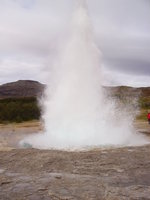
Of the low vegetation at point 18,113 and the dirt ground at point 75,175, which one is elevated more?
the low vegetation at point 18,113

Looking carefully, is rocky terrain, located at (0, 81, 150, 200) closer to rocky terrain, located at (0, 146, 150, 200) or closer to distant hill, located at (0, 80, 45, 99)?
rocky terrain, located at (0, 146, 150, 200)

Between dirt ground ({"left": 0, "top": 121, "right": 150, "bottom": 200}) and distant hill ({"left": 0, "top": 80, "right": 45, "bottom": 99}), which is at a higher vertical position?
distant hill ({"left": 0, "top": 80, "right": 45, "bottom": 99})

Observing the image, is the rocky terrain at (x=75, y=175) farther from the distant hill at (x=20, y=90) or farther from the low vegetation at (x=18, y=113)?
the distant hill at (x=20, y=90)

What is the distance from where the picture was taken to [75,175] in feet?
28.1

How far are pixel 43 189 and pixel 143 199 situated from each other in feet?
7.04

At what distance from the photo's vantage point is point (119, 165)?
9.62 metres

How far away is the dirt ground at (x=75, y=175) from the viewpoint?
699 centimetres

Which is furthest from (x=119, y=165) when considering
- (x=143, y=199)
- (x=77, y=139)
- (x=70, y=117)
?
(x=70, y=117)

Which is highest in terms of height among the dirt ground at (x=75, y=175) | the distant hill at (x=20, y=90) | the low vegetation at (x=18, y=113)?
the distant hill at (x=20, y=90)

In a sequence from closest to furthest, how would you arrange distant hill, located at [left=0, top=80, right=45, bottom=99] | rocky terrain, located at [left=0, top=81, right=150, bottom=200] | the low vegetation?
rocky terrain, located at [left=0, top=81, right=150, bottom=200]
the low vegetation
distant hill, located at [left=0, top=80, right=45, bottom=99]

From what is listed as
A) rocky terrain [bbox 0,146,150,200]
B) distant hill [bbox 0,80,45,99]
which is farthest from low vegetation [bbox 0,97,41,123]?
distant hill [bbox 0,80,45,99]

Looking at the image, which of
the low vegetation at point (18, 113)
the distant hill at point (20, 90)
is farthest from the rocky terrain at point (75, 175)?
the distant hill at point (20, 90)

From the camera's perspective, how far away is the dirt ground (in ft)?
22.9

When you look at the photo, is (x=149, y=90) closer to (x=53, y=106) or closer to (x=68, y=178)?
(x=53, y=106)
